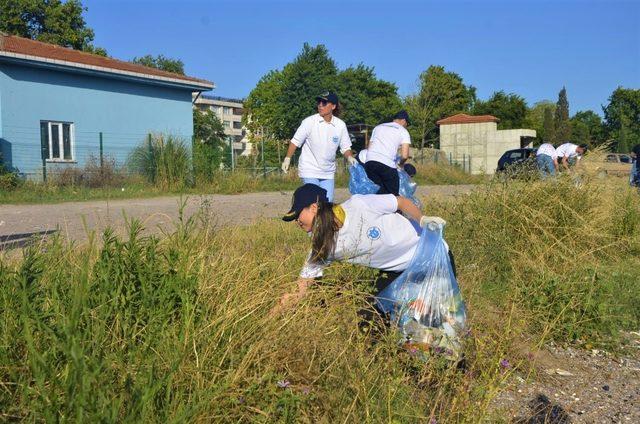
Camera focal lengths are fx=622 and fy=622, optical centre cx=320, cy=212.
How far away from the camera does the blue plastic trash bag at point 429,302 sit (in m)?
3.01

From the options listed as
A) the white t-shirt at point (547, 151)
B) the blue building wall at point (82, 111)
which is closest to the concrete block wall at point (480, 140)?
the blue building wall at point (82, 111)

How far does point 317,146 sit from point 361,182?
61 centimetres

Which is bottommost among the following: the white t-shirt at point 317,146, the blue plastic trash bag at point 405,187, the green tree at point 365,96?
the blue plastic trash bag at point 405,187

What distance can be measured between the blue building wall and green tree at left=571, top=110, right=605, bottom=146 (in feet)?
133

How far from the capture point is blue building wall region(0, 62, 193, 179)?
18.2 m

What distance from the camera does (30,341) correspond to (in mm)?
1958

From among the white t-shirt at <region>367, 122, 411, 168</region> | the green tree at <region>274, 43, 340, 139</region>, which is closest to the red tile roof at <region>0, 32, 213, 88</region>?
the white t-shirt at <region>367, 122, 411, 168</region>

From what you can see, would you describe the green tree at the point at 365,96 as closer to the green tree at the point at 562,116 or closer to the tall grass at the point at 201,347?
the green tree at the point at 562,116

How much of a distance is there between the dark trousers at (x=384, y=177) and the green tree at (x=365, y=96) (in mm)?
37599

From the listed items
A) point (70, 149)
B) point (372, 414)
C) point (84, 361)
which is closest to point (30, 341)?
point (84, 361)

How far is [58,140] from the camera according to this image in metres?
19.6

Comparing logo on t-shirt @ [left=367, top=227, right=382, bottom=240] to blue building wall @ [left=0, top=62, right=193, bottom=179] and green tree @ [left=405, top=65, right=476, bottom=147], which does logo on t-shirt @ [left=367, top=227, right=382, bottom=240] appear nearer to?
blue building wall @ [left=0, top=62, right=193, bottom=179]

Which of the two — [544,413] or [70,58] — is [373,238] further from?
[70,58]

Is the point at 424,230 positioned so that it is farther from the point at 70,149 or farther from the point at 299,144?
the point at 70,149
